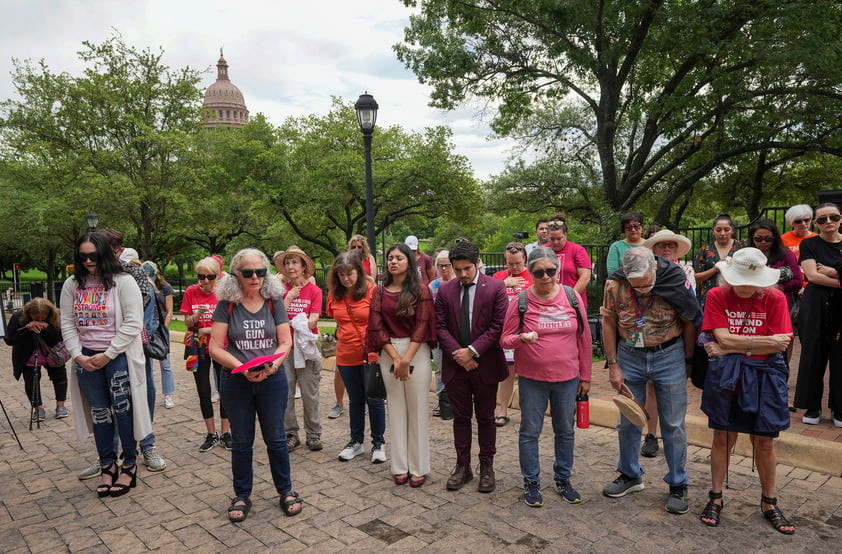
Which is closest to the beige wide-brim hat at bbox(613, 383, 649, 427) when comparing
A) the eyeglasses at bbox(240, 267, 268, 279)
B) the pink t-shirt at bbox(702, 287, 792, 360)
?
the pink t-shirt at bbox(702, 287, 792, 360)

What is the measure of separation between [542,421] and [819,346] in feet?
9.84

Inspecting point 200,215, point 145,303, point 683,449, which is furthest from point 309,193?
point 683,449

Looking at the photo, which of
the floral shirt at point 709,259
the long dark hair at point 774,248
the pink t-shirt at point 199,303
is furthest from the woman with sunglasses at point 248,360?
the floral shirt at point 709,259

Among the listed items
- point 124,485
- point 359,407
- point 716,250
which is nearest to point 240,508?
point 124,485

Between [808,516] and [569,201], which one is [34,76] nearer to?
[569,201]

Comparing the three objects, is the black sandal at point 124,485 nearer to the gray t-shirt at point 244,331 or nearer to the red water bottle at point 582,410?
the gray t-shirt at point 244,331

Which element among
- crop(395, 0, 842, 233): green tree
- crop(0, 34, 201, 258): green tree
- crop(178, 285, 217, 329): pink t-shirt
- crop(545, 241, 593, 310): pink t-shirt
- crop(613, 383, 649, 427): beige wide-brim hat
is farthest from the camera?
crop(0, 34, 201, 258): green tree

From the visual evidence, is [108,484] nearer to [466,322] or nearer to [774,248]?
[466,322]

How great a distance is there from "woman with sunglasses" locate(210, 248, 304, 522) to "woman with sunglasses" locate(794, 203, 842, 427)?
15.3 feet

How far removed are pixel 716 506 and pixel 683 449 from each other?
405 mm

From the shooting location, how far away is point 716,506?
3.90 m

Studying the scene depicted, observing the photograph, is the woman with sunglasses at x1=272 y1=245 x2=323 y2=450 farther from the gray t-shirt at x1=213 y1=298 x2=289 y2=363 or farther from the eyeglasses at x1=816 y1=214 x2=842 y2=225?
the eyeglasses at x1=816 y1=214 x2=842 y2=225

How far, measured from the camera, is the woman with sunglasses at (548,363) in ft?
13.7

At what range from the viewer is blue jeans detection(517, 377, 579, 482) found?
4.27 metres
